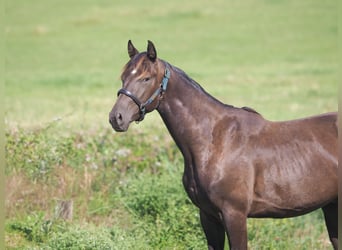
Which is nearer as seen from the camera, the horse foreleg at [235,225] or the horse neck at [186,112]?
the horse foreleg at [235,225]

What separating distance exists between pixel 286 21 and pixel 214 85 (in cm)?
1630

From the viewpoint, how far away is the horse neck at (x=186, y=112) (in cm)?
659

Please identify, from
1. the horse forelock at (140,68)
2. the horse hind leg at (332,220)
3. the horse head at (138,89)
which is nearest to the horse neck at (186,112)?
the horse head at (138,89)

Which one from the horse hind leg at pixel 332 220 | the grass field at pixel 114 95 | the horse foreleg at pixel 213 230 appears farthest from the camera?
the grass field at pixel 114 95

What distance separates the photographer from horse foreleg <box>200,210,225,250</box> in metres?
6.76

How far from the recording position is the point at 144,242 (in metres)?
8.18

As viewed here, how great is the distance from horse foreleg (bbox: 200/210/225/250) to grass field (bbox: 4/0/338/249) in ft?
4.08

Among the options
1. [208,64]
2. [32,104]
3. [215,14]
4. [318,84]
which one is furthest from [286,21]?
[32,104]

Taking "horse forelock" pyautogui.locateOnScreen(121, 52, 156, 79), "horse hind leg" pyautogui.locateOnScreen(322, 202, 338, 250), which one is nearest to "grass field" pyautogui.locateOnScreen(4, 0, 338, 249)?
"horse hind leg" pyautogui.locateOnScreen(322, 202, 338, 250)

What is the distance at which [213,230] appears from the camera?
6.76 meters

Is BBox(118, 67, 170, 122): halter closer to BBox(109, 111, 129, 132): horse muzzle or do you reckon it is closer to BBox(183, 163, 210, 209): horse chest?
BBox(109, 111, 129, 132): horse muzzle

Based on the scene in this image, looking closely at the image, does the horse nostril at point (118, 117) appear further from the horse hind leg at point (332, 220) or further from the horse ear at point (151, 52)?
the horse hind leg at point (332, 220)

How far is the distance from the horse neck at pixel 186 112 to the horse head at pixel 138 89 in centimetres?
15

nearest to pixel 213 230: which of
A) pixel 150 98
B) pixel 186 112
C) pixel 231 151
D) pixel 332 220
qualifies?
pixel 231 151
